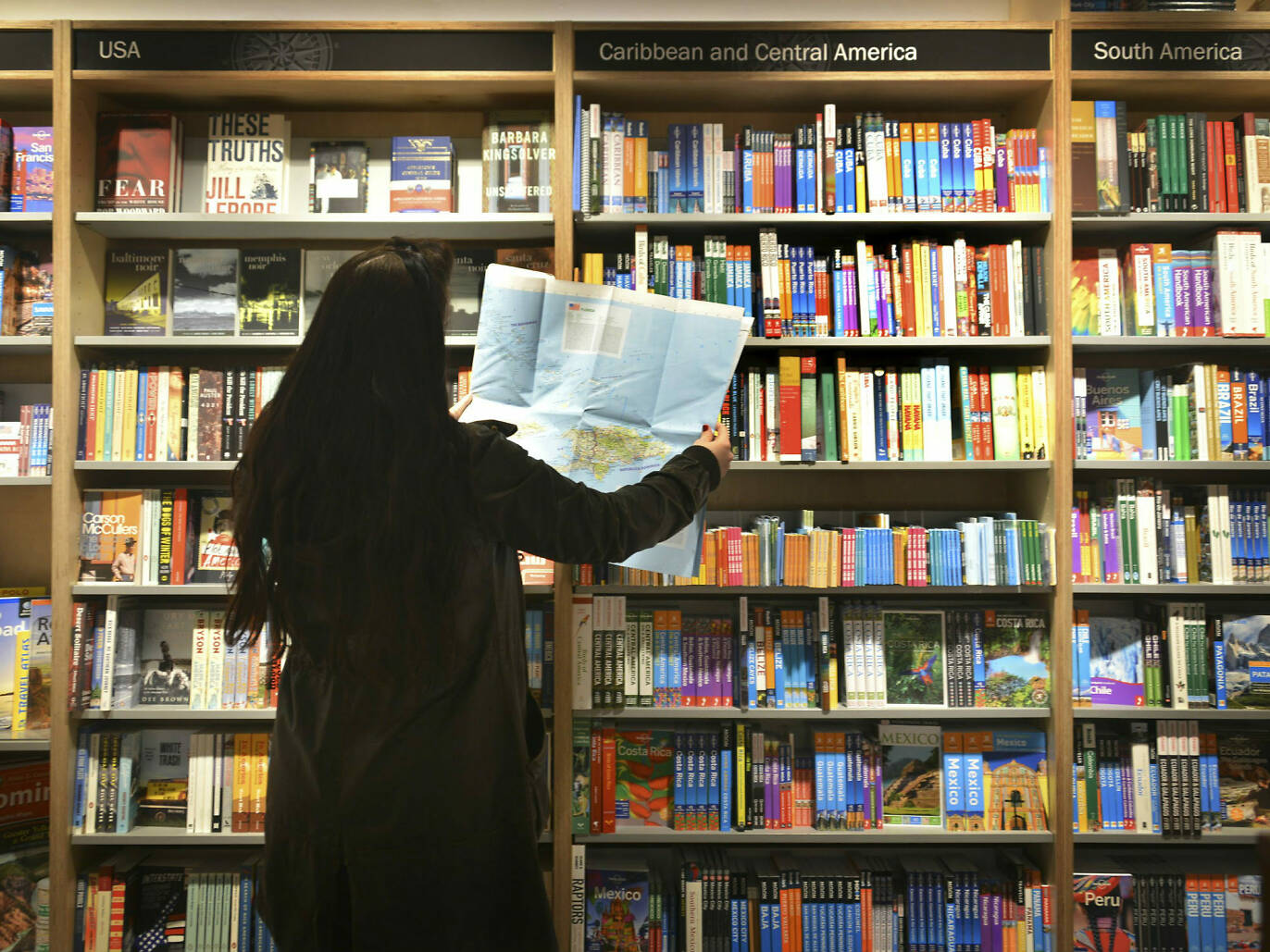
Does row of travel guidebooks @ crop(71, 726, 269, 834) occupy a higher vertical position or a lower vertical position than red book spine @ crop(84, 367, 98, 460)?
lower

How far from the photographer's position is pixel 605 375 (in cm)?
181

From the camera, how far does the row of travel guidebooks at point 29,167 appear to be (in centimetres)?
237

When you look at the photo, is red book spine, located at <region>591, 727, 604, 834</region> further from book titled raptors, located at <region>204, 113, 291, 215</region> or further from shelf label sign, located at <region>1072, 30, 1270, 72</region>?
shelf label sign, located at <region>1072, 30, 1270, 72</region>

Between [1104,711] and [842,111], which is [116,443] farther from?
[1104,711]

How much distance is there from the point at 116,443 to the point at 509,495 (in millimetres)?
1672

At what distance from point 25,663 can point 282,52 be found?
1.86 m

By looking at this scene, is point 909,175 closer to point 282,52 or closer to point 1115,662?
point 1115,662

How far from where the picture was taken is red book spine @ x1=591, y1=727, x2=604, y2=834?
2307 millimetres

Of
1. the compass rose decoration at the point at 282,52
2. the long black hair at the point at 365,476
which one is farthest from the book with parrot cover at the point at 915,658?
the compass rose decoration at the point at 282,52

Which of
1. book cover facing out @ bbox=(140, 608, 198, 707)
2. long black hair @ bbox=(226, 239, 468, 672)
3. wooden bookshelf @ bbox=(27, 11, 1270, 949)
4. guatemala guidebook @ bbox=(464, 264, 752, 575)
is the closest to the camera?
long black hair @ bbox=(226, 239, 468, 672)

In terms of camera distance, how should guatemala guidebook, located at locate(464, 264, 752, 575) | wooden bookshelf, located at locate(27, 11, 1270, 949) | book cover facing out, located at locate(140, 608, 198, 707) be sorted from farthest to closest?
book cover facing out, located at locate(140, 608, 198, 707)
wooden bookshelf, located at locate(27, 11, 1270, 949)
guatemala guidebook, located at locate(464, 264, 752, 575)

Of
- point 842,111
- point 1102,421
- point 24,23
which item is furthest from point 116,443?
point 1102,421

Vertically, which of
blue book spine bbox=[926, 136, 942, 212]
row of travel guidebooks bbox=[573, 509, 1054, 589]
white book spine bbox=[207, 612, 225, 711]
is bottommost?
white book spine bbox=[207, 612, 225, 711]

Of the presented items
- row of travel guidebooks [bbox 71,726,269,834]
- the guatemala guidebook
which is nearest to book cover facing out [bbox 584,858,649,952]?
row of travel guidebooks [bbox 71,726,269,834]
